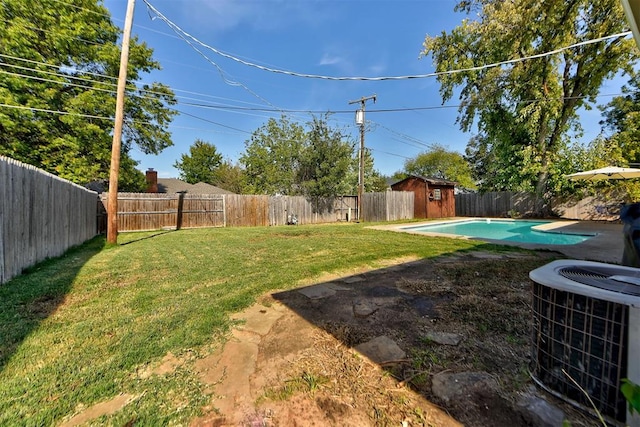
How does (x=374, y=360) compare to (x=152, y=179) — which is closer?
(x=374, y=360)

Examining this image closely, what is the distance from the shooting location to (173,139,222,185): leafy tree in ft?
112

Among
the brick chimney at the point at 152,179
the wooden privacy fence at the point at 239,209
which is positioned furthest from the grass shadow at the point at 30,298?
the brick chimney at the point at 152,179

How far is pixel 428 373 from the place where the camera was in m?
1.63

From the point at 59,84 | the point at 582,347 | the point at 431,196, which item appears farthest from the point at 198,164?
the point at 582,347

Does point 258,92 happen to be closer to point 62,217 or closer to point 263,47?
point 263,47

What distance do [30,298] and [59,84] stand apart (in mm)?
12181

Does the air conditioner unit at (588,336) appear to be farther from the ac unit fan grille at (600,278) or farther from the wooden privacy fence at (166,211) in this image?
the wooden privacy fence at (166,211)

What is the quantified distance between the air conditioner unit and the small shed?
1549 cm

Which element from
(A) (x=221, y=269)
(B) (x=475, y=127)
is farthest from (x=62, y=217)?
(B) (x=475, y=127)

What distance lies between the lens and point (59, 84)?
34.8ft

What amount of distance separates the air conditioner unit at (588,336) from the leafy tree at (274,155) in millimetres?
16098

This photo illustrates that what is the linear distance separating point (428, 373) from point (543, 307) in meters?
0.74

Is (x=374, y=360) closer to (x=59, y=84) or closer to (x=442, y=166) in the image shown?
(x=59, y=84)

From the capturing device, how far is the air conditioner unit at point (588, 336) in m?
1.12
